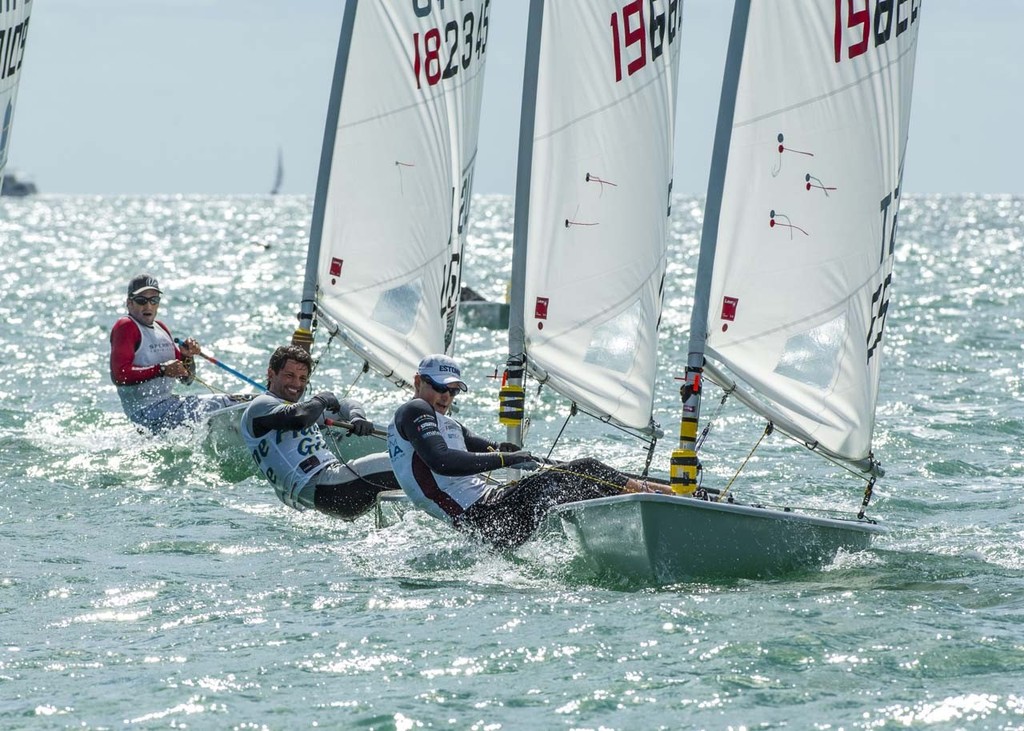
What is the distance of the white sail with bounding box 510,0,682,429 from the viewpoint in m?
9.74

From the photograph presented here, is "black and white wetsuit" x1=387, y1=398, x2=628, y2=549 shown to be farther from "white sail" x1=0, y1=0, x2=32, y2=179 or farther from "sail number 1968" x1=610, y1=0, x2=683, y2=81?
"white sail" x1=0, y1=0, x2=32, y2=179

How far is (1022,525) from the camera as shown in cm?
1010

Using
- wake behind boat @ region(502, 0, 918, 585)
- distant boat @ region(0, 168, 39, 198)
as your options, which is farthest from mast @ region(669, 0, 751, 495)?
distant boat @ region(0, 168, 39, 198)

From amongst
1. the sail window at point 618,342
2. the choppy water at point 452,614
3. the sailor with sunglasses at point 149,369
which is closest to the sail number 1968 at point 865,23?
the sail window at point 618,342

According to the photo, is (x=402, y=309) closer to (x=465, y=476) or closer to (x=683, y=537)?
(x=465, y=476)

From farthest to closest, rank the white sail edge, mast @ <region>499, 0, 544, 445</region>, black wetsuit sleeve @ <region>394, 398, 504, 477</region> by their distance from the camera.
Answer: mast @ <region>499, 0, 544, 445</region> < the white sail edge < black wetsuit sleeve @ <region>394, 398, 504, 477</region>

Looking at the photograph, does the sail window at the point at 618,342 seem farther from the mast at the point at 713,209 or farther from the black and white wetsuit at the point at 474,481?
the black and white wetsuit at the point at 474,481

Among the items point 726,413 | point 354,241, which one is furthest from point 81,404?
point 726,413

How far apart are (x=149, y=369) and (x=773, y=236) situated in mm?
5337

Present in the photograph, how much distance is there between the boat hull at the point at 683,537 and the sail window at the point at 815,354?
0.95 metres

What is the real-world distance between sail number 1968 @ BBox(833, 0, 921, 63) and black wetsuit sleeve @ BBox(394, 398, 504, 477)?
289 centimetres

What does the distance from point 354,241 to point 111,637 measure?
581 cm

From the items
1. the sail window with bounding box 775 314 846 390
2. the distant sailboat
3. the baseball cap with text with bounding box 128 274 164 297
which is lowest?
the baseball cap with text with bounding box 128 274 164 297

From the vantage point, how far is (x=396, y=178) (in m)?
12.4
